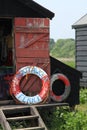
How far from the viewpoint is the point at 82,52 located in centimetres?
1908

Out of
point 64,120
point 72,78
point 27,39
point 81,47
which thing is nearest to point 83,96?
point 81,47

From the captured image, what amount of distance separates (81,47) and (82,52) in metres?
0.22

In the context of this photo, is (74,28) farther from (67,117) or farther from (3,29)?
(67,117)

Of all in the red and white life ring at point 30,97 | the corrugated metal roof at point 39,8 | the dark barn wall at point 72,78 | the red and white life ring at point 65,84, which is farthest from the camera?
the dark barn wall at point 72,78

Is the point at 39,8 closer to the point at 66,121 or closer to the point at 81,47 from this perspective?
the point at 66,121

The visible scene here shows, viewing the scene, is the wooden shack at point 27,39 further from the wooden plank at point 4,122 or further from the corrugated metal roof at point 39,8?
the wooden plank at point 4,122

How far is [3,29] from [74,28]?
641 cm

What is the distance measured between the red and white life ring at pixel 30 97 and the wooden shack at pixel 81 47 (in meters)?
7.78

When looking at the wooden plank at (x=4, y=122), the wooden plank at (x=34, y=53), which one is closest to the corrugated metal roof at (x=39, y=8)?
the wooden plank at (x=34, y=53)

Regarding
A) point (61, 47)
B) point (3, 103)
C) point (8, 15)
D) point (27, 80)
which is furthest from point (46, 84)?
point (61, 47)

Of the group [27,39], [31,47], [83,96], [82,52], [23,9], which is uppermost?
[23,9]

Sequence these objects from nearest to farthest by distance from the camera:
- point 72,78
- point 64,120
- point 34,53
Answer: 1. point 64,120
2. point 34,53
3. point 72,78

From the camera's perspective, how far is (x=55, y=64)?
12531 millimetres

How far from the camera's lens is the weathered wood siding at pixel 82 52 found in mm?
18859
